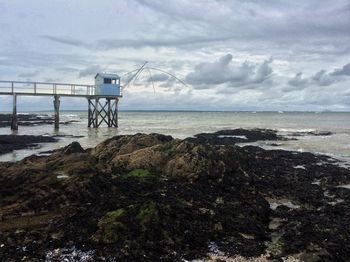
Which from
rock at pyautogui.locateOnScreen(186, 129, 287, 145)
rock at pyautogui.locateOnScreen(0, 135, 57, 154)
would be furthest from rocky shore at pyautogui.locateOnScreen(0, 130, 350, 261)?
rock at pyautogui.locateOnScreen(186, 129, 287, 145)

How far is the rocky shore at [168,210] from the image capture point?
9.95 meters

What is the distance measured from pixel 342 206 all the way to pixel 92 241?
900 centimetres

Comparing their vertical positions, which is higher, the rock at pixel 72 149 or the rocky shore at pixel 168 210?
the rock at pixel 72 149

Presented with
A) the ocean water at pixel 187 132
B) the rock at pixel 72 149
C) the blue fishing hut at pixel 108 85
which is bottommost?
the ocean water at pixel 187 132

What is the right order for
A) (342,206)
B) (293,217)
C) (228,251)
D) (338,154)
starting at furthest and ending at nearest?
1. (338,154)
2. (342,206)
3. (293,217)
4. (228,251)

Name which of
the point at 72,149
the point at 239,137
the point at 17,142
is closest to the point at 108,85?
the point at 239,137

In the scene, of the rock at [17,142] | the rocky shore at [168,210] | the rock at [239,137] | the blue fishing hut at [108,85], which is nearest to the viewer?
→ the rocky shore at [168,210]

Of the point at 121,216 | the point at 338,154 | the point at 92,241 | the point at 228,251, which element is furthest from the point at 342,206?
the point at 338,154

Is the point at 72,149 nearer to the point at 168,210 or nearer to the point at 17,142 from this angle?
the point at 168,210

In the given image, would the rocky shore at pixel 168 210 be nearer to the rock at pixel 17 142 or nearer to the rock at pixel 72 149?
the rock at pixel 72 149

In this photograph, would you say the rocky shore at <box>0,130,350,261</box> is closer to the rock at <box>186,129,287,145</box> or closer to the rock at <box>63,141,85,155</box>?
the rock at <box>63,141,85,155</box>

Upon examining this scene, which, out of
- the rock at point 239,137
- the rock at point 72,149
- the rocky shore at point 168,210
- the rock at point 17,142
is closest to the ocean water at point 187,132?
the rock at point 17,142

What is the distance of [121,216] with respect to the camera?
36.0ft

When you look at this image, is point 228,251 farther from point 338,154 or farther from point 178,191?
point 338,154
